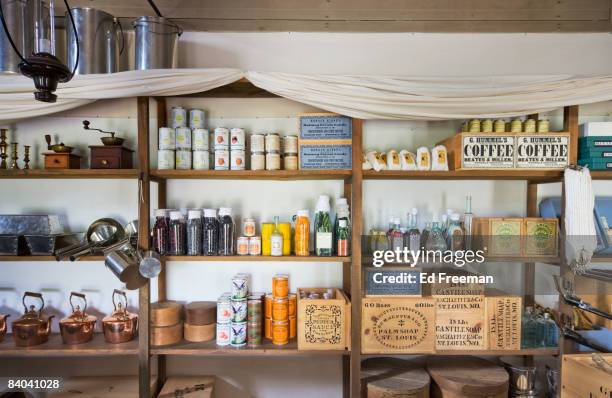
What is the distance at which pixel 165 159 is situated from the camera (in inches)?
55.8

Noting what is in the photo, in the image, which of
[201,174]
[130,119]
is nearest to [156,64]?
[130,119]

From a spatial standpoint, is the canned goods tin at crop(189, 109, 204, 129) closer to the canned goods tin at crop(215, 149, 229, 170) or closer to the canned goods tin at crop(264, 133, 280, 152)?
the canned goods tin at crop(215, 149, 229, 170)

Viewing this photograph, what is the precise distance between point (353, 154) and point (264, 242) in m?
0.54

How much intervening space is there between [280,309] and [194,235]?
49cm

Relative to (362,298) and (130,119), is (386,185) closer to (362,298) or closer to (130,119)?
(362,298)

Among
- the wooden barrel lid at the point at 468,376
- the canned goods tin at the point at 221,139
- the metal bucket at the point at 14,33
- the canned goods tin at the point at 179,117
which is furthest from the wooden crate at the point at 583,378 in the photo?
the metal bucket at the point at 14,33

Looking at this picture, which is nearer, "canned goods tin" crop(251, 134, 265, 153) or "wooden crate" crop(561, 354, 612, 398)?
"wooden crate" crop(561, 354, 612, 398)

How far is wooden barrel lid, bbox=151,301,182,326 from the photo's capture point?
1447 millimetres

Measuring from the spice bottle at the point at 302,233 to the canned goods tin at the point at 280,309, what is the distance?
22 cm

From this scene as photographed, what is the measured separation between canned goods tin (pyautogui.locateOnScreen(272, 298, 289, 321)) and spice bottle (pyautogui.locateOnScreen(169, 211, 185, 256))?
46 cm

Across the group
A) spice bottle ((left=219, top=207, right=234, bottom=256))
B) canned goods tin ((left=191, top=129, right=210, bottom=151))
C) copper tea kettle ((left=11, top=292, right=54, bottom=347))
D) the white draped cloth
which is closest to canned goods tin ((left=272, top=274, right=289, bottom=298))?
spice bottle ((left=219, top=207, right=234, bottom=256))

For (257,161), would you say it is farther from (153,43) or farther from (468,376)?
(468,376)

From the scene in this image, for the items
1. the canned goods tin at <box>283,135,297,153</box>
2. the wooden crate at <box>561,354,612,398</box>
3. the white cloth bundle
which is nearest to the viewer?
the wooden crate at <box>561,354,612,398</box>

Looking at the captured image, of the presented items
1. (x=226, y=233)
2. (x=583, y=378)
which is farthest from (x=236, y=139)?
(x=583, y=378)
